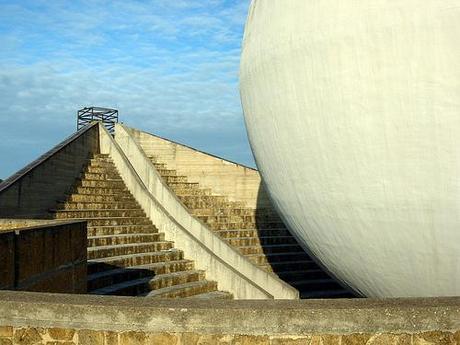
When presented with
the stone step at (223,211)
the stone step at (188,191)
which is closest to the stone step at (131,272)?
the stone step at (223,211)

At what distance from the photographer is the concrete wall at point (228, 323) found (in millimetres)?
3387

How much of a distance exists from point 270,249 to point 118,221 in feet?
13.1

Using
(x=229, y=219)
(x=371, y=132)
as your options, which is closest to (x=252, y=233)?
(x=229, y=219)

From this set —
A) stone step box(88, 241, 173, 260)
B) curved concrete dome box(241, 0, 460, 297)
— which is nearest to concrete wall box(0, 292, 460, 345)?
curved concrete dome box(241, 0, 460, 297)

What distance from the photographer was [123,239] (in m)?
11.0

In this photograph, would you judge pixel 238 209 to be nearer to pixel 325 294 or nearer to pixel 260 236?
pixel 260 236

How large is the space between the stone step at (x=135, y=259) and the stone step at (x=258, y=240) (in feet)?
6.52

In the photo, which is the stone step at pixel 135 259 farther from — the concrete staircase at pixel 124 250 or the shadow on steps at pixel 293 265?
the shadow on steps at pixel 293 265

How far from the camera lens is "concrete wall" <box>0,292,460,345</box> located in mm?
3387

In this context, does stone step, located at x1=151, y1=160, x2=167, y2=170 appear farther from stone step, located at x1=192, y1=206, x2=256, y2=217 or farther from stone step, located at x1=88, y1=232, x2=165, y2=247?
stone step, located at x1=88, y1=232, x2=165, y2=247

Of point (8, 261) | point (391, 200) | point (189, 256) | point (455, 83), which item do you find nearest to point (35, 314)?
point (8, 261)

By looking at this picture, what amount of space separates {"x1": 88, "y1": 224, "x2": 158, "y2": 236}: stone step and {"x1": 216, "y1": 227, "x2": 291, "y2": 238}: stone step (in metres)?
1.79

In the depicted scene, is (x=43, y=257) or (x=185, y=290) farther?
(x=185, y=290)

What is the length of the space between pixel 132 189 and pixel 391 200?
9.38 meters
